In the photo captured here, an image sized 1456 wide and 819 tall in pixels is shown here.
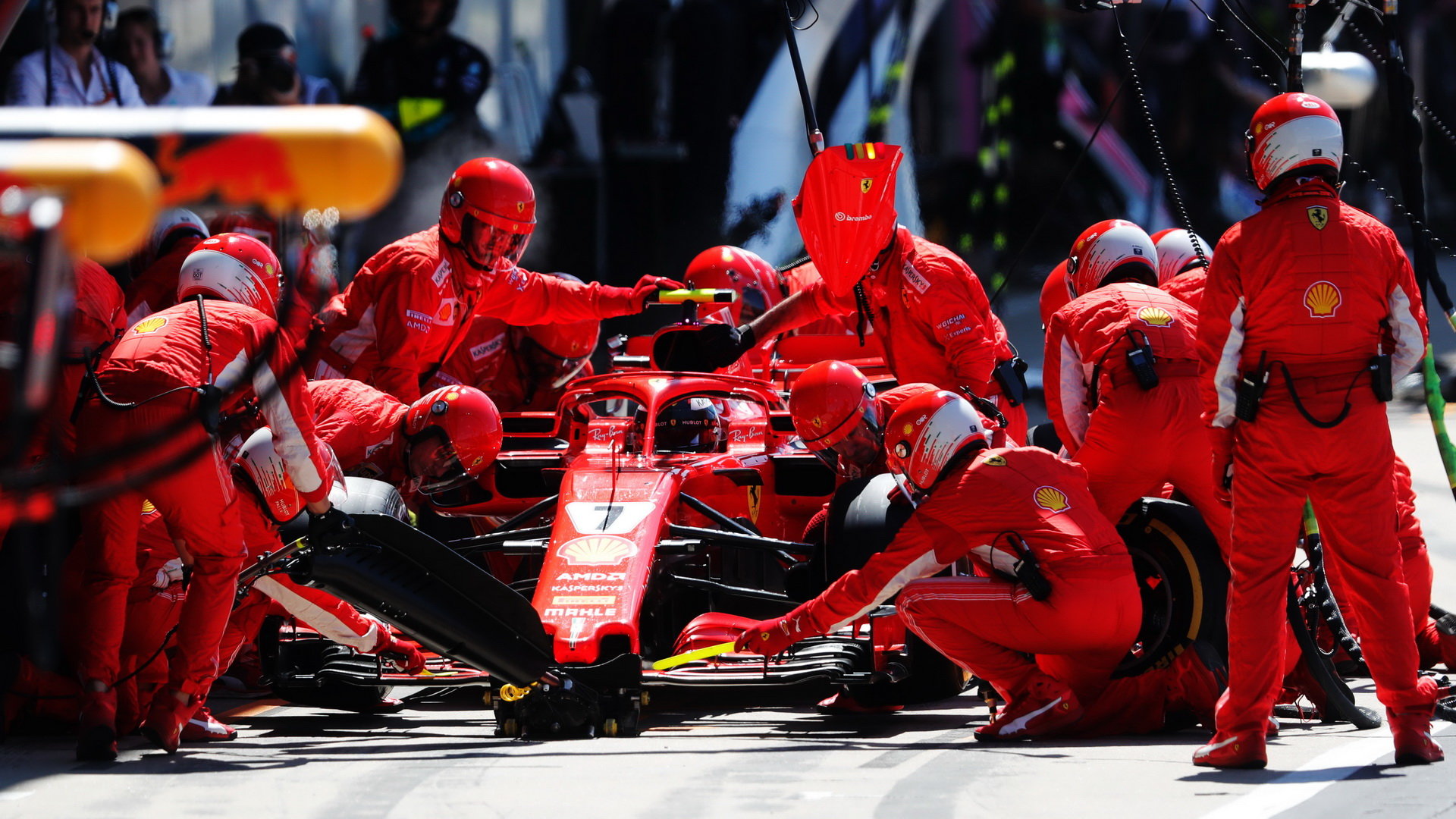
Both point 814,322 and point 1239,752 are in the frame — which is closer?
point 1239,752

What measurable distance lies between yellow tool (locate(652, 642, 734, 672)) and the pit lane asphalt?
23cm

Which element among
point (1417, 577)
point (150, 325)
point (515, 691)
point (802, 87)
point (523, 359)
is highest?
point (802, 87)

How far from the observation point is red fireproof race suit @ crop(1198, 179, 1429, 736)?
5.16 metres

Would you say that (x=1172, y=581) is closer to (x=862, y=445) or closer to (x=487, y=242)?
(x=862, y=445)

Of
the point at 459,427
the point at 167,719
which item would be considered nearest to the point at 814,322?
the point at 459,427

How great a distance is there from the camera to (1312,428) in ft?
16.9

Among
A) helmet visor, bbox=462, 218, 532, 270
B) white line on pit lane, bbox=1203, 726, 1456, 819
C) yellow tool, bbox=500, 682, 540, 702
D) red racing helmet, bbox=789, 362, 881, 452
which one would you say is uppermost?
helmet visor, bbox=462, 218, 532, 270

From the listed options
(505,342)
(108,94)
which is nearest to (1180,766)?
(505,342)

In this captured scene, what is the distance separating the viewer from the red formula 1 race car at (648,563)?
19.8ft

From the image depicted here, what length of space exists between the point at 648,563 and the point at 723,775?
143 cm

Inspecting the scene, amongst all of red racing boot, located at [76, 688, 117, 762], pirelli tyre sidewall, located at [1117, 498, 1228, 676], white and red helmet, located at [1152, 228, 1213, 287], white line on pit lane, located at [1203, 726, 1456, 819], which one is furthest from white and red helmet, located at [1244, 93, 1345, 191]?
red racing boot, located at [76, 688, 117, 762]

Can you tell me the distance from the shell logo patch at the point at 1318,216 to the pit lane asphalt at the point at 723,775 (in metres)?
1.61

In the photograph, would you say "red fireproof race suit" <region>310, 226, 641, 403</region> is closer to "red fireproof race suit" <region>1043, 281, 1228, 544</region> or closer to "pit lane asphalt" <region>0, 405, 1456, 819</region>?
"pit lane asphalt" <region>0, 405, 1456, 819</region>

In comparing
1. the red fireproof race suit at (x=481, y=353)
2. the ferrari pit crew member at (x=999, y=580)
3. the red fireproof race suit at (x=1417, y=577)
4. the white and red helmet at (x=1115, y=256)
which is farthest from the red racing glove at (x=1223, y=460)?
the red fireproof race suit at (x=481, y=353)
